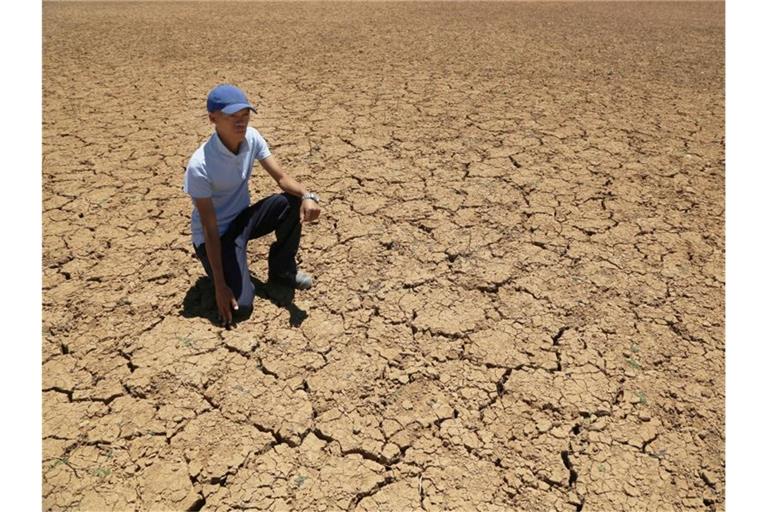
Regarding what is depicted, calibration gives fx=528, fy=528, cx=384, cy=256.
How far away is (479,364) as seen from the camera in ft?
6.98

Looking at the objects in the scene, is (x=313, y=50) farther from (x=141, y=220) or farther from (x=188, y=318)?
(x=188, y=318)

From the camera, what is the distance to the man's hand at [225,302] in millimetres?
2220

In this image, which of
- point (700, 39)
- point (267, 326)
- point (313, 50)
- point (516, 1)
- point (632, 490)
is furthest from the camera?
point (516, 1)

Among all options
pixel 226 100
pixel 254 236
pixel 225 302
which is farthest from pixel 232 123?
pixel 225 302

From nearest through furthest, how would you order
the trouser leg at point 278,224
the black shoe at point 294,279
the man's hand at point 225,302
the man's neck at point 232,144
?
the man's neck at point 232,144 < the man's hand at point 225,302 < the trouser leg at point 278,224 < the black shoe at point 294,279

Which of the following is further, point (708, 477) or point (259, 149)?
point (259, 149)

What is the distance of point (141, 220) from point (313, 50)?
357cm

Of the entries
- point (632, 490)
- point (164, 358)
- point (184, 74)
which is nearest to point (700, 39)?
point (184, 74)

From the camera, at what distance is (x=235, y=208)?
235cm

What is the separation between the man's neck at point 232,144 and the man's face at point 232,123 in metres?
0.02

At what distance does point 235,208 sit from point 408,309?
90 centimetres

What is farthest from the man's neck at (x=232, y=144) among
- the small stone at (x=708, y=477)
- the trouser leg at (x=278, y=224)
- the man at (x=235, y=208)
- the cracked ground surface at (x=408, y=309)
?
the small stone at (x=708, y=477)

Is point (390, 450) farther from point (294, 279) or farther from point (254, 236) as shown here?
point (254, 236)

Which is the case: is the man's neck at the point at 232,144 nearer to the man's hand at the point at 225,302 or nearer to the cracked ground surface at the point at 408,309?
the man's hand at the point at 225,302
